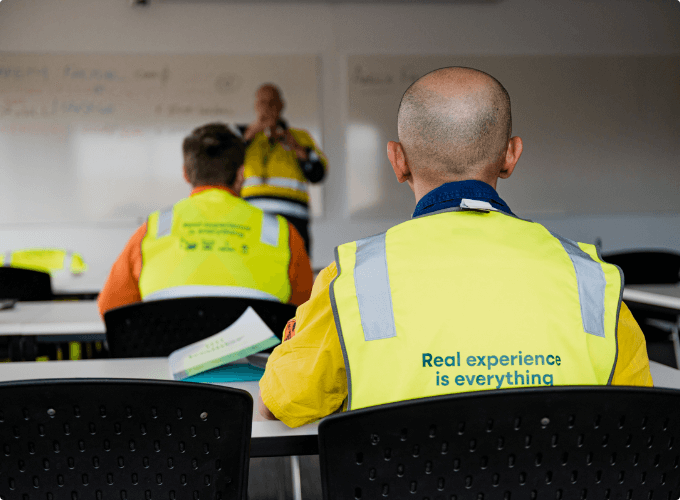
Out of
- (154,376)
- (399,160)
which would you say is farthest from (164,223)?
(399,160)

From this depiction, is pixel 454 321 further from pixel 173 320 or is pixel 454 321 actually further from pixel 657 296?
pixel 657 296

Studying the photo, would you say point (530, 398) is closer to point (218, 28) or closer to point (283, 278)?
point (283, 278)

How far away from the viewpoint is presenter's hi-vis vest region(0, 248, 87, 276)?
3506 mm


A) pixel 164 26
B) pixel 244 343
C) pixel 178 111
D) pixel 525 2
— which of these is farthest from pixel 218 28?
pixel 244 343

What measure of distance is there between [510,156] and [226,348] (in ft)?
2.28

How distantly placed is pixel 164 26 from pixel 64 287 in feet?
8.14

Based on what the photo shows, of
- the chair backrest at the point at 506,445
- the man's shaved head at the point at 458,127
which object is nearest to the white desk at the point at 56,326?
the man's shaved head at the point at 458,127

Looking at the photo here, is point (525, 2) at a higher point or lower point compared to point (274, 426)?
higher

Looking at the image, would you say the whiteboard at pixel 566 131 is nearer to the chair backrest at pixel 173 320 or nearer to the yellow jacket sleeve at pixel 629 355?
the chair backrest at pixel 173 320

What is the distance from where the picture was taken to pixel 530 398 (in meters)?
0.58

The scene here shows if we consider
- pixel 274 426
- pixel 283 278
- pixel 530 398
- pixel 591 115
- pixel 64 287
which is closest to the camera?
pixel 530 398

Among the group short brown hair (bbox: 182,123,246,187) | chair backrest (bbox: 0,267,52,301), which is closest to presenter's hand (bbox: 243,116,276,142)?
chair backrest (bbox: 0,267,52,301)

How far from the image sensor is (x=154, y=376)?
1.22 metres

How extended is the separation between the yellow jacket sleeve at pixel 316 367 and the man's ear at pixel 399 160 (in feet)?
0.90
